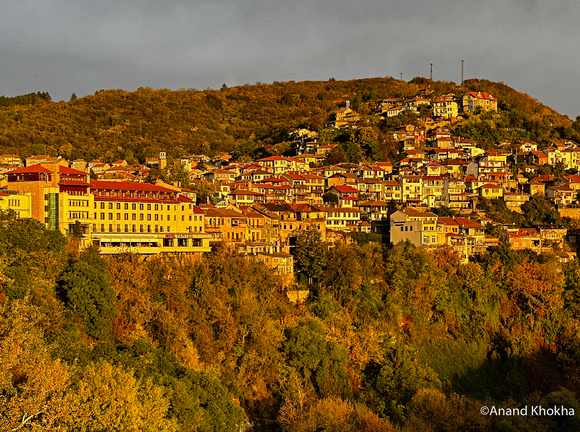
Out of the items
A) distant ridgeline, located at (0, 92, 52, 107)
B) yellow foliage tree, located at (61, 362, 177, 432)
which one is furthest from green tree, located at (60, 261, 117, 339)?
distant ridgeline, located at (0, 92, 52, 107)

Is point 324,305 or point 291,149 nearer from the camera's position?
point 324,305

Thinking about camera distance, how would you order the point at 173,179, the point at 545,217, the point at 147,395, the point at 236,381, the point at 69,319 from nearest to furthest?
the point at 147,395 → the point at 69,319 → the point at 236,381 → the point at 173,179 → the point at 545,217

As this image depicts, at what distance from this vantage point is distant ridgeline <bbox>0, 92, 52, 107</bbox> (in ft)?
403

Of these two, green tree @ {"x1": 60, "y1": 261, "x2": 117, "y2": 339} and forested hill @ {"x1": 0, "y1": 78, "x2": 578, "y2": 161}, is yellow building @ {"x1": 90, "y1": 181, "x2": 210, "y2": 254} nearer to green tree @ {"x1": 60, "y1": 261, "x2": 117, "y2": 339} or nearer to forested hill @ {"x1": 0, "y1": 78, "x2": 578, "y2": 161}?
green tree @ {"x1": 60, "y1": 261, "x2": 117, "y2": 339}

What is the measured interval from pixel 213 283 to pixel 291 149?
5110cm

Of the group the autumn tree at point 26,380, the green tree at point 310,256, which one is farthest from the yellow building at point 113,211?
the autumn tree at point 26,380

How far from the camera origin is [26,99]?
12531 cm

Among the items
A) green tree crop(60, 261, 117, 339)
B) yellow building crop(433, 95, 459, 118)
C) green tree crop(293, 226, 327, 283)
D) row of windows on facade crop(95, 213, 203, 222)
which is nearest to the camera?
green tree crop(60, 261, 117, 339)

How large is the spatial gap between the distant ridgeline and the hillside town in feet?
145

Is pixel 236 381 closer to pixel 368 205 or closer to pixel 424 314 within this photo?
pixel 424 314

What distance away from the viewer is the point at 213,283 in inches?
1711

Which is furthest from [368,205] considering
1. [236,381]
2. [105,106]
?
[105,106]

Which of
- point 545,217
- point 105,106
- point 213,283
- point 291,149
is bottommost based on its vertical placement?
point 213,283

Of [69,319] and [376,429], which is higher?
[69,319]
